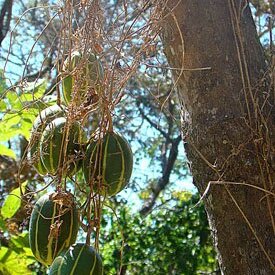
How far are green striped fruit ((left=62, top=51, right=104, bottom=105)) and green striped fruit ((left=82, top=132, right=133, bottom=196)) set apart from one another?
12 centimetres

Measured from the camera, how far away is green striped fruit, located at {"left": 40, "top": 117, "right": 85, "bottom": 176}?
1.16 metres

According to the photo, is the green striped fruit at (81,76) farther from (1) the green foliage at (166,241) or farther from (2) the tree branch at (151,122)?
(2) the tree branch at (151,122)

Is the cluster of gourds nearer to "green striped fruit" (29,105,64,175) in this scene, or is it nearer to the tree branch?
"green striped fruit" (29,105,64,175)

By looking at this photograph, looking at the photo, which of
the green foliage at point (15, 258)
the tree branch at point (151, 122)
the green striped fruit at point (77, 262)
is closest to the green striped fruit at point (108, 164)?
the green striped fruit at point (77, 262)

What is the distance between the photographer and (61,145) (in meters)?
1.17

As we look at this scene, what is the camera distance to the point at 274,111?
1.22m

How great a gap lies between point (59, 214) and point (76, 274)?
11 cm

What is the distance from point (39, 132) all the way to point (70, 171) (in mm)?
123

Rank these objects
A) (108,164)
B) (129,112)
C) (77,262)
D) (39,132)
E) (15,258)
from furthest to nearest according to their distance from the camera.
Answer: (129,112), (15,258), (39,132), (108,164), (77,262)

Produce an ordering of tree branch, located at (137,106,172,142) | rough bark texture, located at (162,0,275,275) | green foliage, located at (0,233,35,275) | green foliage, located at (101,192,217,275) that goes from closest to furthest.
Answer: rough bark texture, located at (162,0,275,275)
green foliage, located at (0,233,35,275)
green foliage, located at (101,192,217,275)
tree branch, located at (137,106,172,142)

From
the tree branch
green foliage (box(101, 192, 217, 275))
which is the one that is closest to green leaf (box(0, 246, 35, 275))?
green foliage (box(101, 192, 217, 275))

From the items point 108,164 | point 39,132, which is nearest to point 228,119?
point 108,164

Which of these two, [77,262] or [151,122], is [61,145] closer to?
[77,262]

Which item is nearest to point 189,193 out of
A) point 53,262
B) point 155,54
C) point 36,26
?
point 36,26
